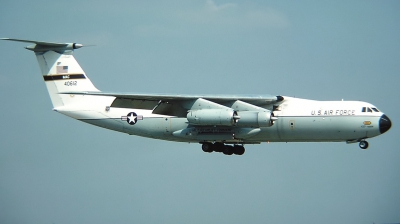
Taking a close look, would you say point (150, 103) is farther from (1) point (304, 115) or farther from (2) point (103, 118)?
(1) point (304, 115)

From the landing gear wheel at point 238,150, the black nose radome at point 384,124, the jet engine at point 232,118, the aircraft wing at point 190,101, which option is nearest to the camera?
the black nose radome at point 384,124

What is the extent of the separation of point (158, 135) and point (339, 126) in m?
6.70

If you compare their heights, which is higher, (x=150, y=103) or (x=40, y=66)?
→ (x=40, y=66)

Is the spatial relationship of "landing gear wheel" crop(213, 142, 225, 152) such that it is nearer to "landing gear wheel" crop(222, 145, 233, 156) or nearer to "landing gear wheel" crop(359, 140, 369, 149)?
"landing gear wheel" crop(222, 145, 233, 156)

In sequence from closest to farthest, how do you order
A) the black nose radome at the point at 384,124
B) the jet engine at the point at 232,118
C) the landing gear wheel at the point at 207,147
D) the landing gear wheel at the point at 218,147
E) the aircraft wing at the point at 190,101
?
1. the black nose radome at the point at 384,124
2. the jet engine at the point at 232,118
3. the aircraft wing at the point at 190,101
4. the landing gear wheel at the point at 207,147
5. the landing gear wheel at the point at 218,147

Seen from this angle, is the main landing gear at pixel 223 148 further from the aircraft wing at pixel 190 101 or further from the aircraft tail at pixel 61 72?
the aircraft tail at pixel 61 72

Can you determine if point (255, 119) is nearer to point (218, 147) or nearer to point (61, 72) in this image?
point (218, 147)

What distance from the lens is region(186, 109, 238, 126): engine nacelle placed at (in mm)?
21922

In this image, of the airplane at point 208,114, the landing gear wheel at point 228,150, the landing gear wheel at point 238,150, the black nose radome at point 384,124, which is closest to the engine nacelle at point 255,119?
the airplane at point 208,114

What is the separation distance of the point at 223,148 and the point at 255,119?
309 cm

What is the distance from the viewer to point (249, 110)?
74.0 feet

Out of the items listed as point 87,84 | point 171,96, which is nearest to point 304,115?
point 171,96

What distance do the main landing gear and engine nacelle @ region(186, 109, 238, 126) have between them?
1984mm

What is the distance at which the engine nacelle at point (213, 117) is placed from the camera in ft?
71.9
